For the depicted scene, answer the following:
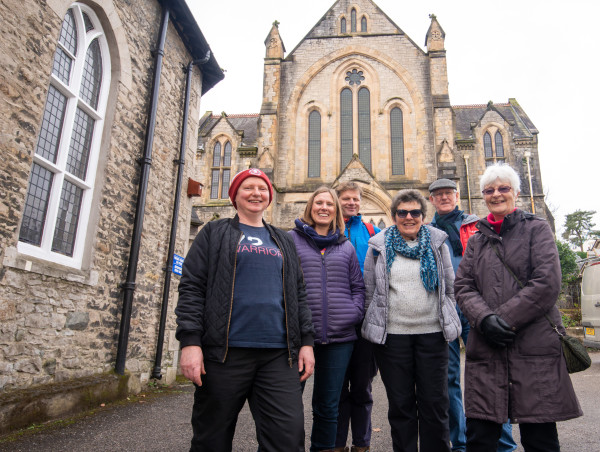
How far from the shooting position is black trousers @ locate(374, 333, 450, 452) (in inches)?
115

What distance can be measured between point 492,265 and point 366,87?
62.2 feet

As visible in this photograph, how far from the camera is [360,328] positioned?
345cm

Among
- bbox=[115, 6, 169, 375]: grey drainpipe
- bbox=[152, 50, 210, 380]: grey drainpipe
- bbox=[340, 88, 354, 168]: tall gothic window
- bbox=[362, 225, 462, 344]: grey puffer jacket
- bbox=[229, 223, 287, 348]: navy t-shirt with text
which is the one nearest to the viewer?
bbox=[229, 223, 287, 348]: navy t-shirt with text

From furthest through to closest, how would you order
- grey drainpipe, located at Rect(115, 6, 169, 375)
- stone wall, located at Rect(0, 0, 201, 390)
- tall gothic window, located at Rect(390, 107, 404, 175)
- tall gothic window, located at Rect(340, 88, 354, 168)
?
tall gothic window, located at Rect(340, 88, 354, 168)
tall gothic window, located at Rect(390, 107, 404, 175)
grey drainpipe, located at Rect(115, 6, 169, 375)
stone wall, located at Rect(0, 0, 201, 390)

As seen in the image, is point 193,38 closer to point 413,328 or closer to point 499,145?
point 413,328

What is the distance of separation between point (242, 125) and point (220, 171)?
521 cm

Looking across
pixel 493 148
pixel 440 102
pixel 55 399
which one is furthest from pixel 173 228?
pixel 493 148

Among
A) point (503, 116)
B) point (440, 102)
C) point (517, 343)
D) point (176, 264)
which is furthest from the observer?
point (503, 116)

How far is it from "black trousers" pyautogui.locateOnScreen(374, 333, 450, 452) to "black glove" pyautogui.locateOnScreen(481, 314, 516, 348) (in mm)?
533

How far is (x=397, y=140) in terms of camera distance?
19625 mm

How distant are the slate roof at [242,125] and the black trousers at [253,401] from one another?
20816 mm

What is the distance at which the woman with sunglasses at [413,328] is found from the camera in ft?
9.70

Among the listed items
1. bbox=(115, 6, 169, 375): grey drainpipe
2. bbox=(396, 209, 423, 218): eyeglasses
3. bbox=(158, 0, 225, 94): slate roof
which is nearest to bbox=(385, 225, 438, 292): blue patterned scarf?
bbox=(396, 209, 423, 218): eyeglasses

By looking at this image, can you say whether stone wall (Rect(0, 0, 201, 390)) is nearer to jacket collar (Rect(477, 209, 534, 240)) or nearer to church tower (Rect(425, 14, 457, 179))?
jacket collar (Rect(477, 209, 534, 240))
